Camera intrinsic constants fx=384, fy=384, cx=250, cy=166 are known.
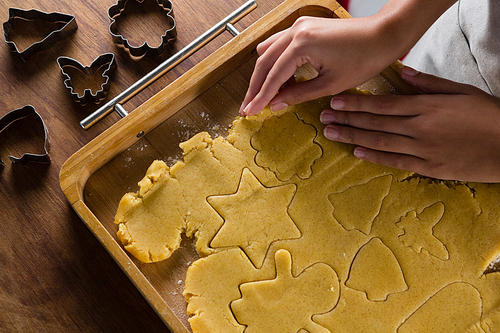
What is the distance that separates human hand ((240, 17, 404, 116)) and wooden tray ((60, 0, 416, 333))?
0.35 ft

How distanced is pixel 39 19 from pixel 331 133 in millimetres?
955

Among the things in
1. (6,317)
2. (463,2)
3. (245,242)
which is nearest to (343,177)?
(245,242)

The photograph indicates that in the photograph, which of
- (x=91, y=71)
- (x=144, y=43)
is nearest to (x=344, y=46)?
(x=144, y=43)

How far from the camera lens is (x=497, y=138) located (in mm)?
995

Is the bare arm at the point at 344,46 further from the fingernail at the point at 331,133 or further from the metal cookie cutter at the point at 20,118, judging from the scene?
the metal cookie cutter at the point at 20,118

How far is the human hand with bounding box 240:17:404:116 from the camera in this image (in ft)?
3.12

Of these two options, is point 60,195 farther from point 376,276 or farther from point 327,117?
point 376,276

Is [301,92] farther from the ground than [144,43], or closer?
closer

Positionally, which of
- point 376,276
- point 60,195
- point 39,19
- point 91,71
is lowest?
point 376,276

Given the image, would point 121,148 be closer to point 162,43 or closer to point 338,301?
point 162,43

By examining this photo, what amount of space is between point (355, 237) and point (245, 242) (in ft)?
0.97

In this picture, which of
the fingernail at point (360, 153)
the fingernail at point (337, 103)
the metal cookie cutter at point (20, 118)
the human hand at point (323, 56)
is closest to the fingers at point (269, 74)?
the human hand at point (323, 56)

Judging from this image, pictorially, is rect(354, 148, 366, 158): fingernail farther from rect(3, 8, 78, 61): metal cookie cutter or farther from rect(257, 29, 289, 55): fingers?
rect(3, 8, 78, 61): metal cookie cutter

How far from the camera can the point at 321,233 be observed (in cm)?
102
